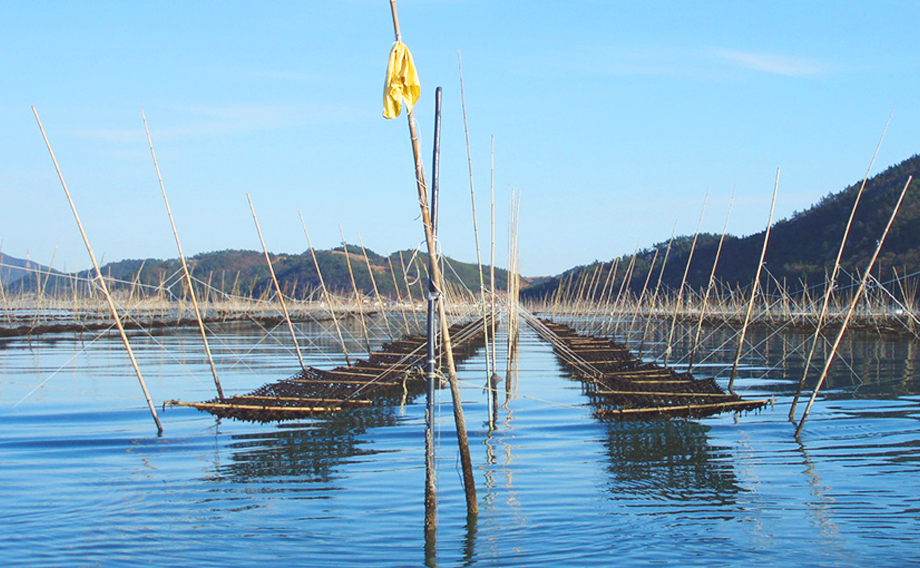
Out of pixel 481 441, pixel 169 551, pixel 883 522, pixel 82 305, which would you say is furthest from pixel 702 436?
pixel 82 305

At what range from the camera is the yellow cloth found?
482cm

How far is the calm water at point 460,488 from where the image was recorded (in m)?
4.94

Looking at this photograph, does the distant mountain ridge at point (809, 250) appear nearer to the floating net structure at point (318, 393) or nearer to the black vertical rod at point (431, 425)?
the floating net structure at point (318, 393)

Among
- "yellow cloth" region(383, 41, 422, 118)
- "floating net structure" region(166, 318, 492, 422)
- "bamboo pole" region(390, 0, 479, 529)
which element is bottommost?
"floating net structure" region(166, 318, 492, 422)

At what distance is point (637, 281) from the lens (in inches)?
2534

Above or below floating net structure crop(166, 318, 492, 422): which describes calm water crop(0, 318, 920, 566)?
below

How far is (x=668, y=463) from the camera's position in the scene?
290 inches

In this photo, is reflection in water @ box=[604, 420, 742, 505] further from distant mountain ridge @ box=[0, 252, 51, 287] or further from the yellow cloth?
distant mountain ridge @ box=[0, 252, 51, 287]

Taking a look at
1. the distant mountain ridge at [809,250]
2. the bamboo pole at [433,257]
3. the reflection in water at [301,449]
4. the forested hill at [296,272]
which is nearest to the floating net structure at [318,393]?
the reflection in water at [301,449]

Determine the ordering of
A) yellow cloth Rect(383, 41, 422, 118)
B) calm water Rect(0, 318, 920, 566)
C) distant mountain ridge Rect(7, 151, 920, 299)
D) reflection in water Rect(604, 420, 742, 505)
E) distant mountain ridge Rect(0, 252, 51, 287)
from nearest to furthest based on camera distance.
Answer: yellow cloth Rect(383, 41, 422, 118)
calm water Rect(0, 318, 920, 566)
reflection in water Rect(604, 420, 742, 505)
distant mountain ridge Rect(0, 252, 51, 287)
distant mountain ridge Rect(7, 151, 920, 299)

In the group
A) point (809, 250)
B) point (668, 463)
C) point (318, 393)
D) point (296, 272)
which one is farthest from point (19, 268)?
point (296, 272)

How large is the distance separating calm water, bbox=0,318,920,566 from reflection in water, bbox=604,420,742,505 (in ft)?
0.11

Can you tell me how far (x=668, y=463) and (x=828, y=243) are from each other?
44135mm

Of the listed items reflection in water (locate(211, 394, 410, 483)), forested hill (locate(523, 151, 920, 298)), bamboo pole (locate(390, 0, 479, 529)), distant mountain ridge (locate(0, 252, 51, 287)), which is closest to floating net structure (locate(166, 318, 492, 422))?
reflection in water (locate(211, 394, 410, 483))
